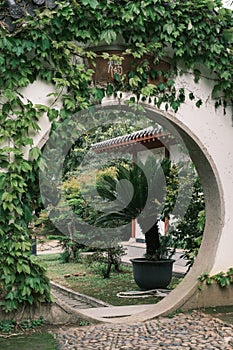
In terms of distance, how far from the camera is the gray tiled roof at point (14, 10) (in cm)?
457

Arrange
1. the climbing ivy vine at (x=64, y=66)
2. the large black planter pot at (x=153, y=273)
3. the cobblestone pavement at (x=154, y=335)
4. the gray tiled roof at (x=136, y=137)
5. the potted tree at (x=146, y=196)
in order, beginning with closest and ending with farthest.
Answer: the cobblestone pavement at (x=154, y=335) < the climbing ivy vine at (x=64, y=66) < the large black planter pot at (x=153, y=273) < the potted tree at (x=146, y=196) < the gray tiled roof at (x=136, y=137)

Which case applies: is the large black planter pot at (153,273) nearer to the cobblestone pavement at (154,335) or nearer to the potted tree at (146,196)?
the potted tree at (146,196)

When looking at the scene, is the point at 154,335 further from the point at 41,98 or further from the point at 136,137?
the point at 136,137

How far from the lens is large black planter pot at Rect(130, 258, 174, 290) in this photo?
7848 millimetres

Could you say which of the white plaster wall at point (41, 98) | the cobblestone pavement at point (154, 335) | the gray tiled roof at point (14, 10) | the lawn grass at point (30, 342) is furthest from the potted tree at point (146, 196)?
the gray tiled roof at point (14, 10)

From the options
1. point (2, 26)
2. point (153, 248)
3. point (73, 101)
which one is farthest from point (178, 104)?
point (153, 248)

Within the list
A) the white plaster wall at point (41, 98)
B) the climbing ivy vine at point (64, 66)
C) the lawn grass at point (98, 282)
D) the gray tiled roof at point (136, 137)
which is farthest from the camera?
the gray tiled roof at point (136, 137)

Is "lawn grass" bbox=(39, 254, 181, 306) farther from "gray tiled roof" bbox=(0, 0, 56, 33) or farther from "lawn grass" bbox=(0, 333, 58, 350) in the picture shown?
"gray tiled roof" bbox=(0, 0, 56, 33)

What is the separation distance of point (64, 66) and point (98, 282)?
16.3ft

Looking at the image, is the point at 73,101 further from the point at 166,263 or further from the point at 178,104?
→ the point at 166,263

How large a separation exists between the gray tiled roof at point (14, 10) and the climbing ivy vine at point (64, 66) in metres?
0.07

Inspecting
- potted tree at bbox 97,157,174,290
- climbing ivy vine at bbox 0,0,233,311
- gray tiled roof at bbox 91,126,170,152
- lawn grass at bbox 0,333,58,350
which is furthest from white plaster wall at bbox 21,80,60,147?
gray tiled roof at bbox 91,126,170,152

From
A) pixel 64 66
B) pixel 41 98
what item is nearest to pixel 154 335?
pixel 41 98

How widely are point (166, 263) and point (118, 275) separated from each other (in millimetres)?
1892
